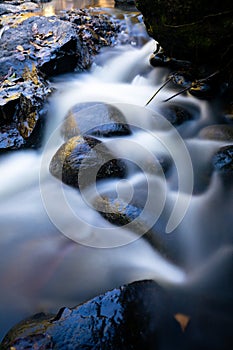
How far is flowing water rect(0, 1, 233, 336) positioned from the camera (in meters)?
2.47

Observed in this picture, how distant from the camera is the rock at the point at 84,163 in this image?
326 centimetres

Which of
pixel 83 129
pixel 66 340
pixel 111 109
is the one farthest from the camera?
pixel 111 109

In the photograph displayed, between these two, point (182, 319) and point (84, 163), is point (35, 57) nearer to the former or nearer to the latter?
point (84, 163)

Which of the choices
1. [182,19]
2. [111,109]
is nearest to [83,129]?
[111,109]

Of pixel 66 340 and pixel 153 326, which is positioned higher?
pixel 66 340

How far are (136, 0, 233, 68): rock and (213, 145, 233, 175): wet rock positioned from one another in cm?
127

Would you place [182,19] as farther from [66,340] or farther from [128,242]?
[66,340]

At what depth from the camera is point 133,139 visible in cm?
416

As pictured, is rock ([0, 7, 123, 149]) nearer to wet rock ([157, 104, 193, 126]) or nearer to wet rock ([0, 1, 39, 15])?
wet rock ([0, 1, 39, 15])

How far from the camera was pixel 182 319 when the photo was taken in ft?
7.12

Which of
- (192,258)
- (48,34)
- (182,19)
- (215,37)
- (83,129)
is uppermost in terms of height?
(182,19)

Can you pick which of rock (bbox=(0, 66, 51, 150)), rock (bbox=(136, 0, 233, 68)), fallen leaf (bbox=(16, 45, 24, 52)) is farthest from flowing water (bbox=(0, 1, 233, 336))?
fallen leaf (bbox=(16, 45, 24, 52))

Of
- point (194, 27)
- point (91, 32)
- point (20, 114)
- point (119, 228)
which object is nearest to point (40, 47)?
point (91, 32)

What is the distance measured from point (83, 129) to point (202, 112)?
79.1 inches
